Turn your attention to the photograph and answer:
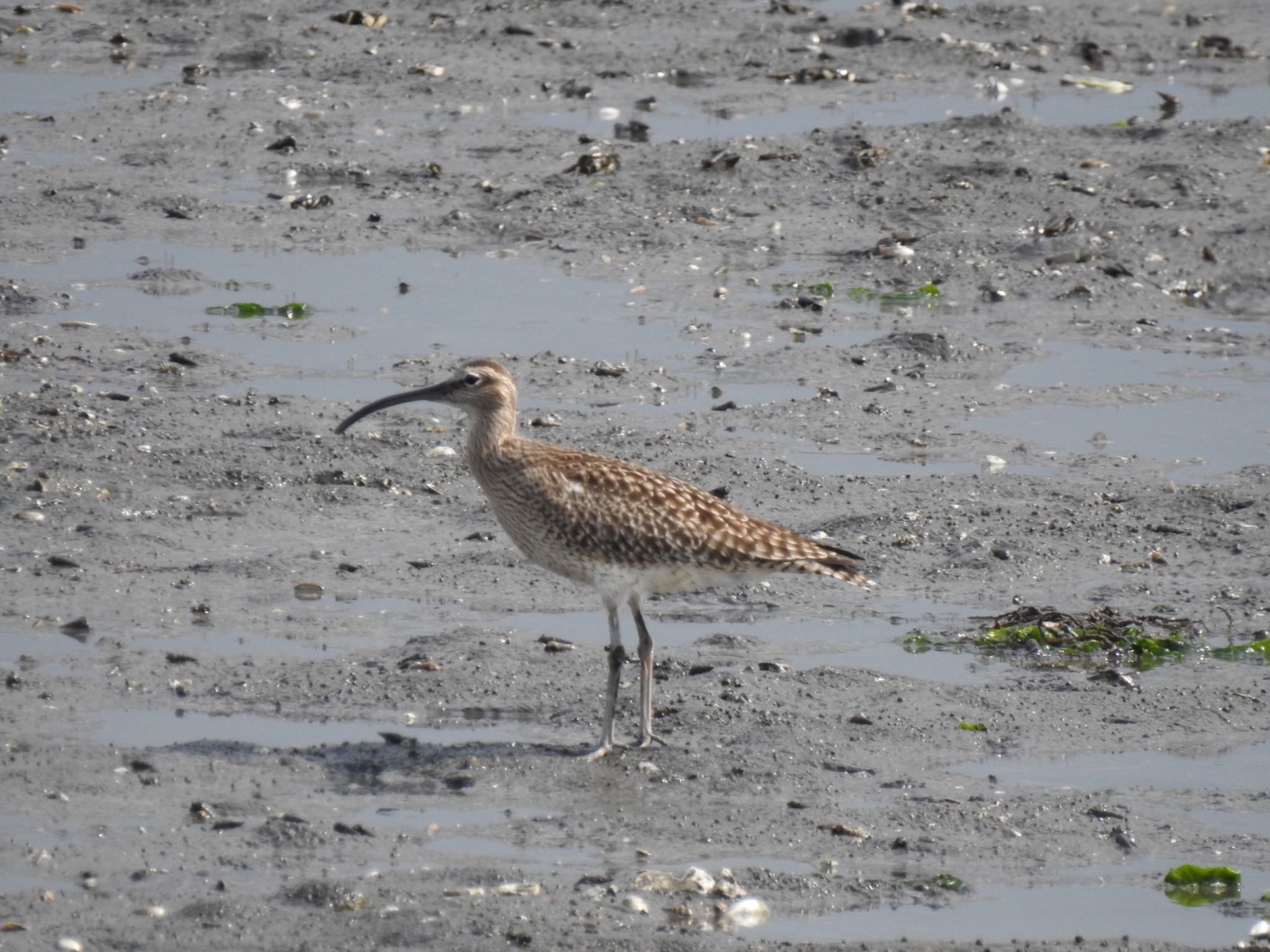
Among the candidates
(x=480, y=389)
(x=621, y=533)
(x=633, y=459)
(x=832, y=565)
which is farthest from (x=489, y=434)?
(x=633, y=459)

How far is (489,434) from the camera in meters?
9.46

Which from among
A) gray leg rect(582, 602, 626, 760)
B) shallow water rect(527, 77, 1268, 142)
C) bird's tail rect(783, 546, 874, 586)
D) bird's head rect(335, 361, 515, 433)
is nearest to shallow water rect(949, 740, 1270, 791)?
bird's tail rect(783, 546, 874, 586)

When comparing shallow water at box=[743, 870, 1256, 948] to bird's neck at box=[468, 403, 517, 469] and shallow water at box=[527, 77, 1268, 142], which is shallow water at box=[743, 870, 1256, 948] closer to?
bird's neck at box=[468, 403, 517, 469]

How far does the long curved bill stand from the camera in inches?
380

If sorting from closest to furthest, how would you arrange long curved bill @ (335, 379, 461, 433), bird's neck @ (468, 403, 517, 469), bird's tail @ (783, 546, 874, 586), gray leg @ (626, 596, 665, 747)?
gray leg @ (626, 596, 665, 747) < bird's tail @ (783, 546, 874, 586) < bird's neck @ (468, 403, 517, 469) < long curved bill @ (335, 379, 461, 433)

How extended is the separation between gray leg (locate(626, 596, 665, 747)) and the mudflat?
13 cm

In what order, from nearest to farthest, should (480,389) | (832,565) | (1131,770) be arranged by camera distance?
(1131,770) → (832,565) → (480,389)

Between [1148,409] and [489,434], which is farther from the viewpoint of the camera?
[1148,409]

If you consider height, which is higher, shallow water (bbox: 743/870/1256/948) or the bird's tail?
the bird's tail

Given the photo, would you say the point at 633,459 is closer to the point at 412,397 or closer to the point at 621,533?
the point at 412,397

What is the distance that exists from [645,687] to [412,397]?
1.91m

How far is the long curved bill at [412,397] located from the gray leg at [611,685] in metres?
1.27

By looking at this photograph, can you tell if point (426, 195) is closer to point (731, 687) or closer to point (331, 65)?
point (331, 65)

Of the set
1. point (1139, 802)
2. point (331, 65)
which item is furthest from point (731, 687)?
point (331, 65)
